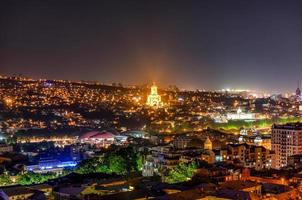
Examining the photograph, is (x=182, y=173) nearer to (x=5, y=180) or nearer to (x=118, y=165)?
(x=118, y=165)

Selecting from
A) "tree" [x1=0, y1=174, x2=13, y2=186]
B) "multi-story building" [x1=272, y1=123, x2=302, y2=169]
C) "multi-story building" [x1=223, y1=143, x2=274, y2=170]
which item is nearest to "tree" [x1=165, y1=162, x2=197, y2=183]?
"multi-story building" [x1=223, y1=143, x2=274, y2=170]

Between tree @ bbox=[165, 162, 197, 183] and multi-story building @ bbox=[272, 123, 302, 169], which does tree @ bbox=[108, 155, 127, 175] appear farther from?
multi-story building @ bbox=[272, 123, 302, 169]

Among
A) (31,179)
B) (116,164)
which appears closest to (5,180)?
(31,179)

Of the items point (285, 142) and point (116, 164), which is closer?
point (116, 164)

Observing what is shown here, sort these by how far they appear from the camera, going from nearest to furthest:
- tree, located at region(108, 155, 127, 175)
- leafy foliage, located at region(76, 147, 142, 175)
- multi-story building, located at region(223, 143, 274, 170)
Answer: tree, located at region(108, 155, 127, 175) < leafy foliage, located at region(76, 147, 142, 175) < multi-story building, located at region(223, 143, 274, 170)

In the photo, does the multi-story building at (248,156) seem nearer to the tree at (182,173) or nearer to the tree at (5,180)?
the tree at (182,173)

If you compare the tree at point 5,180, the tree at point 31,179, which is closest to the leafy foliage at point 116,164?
the tree at point 31,179
